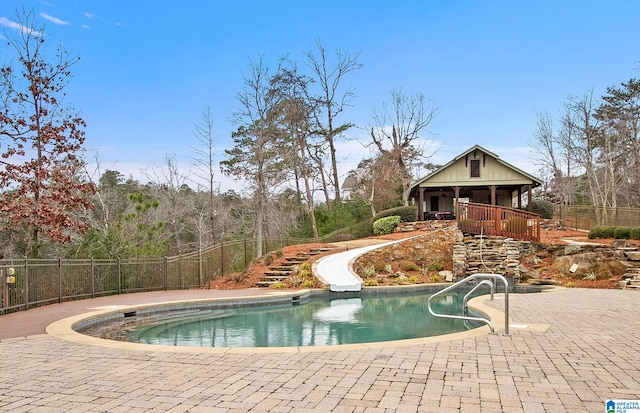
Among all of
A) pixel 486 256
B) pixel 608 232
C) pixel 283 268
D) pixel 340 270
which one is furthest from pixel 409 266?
A: pixel 608 232

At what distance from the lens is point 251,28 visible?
61.3ft

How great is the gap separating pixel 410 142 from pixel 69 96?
27054 mm

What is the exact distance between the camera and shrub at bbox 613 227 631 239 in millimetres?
18816

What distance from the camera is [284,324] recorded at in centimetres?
1016

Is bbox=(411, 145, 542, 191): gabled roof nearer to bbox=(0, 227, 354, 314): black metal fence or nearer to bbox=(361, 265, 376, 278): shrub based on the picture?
bbox=(0, 227, 354, 314): black metal fence

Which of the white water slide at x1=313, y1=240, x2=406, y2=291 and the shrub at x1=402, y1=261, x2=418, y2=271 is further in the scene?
the shrub at x1=402, y1=261, x2=418, y2=271

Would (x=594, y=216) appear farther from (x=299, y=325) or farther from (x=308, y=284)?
(x=299, y=325)

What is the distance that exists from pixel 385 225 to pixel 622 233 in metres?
12.1

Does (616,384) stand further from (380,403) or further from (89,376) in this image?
(89,376)

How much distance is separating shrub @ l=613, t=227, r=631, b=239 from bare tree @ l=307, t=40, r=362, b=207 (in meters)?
18.6

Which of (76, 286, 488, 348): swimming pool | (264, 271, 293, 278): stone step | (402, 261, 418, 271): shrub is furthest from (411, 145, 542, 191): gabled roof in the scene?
(76, 286, 488, 348): swimming pool

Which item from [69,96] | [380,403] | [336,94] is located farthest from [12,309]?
[336,94]
